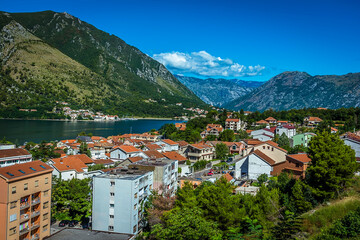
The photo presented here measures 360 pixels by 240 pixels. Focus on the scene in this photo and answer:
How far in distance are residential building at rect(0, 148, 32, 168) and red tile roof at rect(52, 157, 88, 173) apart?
4720 mm

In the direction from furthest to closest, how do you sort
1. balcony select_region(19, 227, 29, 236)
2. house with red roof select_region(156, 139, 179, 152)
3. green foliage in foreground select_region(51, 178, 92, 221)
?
house with red roof select_region(156, 139, 179, 152)
green foliage in foreground select_region(51, 178, 92, 221)
balcony select_region(19, 227, 29, 236)

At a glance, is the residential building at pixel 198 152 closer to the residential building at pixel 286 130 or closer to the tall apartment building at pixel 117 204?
the residential building at pixel 286 130

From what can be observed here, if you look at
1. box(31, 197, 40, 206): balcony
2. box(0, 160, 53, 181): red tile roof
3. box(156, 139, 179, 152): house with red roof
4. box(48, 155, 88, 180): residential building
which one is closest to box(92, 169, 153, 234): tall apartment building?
box(31, 197, 40, 206): balcony

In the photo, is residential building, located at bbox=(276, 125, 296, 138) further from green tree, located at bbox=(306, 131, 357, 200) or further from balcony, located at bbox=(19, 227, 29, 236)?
balcony, located at bbox=(19, 227, 29, 236)

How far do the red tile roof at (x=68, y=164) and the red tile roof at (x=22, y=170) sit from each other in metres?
9.34

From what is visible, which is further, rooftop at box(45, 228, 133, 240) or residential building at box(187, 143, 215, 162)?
residential building at box(187, 143, 215, 162)

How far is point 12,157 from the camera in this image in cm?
3100

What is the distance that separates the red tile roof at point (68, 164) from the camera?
28798 mm

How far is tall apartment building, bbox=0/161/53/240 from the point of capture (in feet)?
53.1

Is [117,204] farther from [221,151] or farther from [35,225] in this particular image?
[221,151]

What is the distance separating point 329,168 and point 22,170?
17861 millimetres

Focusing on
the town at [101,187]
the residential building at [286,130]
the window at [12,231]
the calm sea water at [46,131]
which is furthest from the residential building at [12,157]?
the residential building at [286,130]

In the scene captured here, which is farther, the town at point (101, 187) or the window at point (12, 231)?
the town at point (101, 187)

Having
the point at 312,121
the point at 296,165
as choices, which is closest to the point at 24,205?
the point at 296,165
